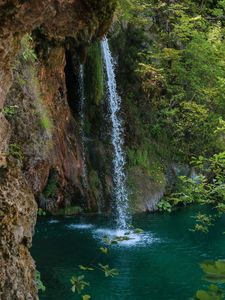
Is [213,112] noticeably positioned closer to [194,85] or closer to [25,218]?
[194,85]

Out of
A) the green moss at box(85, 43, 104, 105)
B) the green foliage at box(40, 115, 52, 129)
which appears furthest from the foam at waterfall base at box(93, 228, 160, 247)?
the green moss at box(85, 43, 104, 105)

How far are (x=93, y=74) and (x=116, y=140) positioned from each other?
2.71 meters

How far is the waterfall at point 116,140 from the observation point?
51.4 ft

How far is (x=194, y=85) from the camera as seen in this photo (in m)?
17.5

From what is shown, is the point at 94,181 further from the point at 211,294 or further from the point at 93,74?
the point at 211,294

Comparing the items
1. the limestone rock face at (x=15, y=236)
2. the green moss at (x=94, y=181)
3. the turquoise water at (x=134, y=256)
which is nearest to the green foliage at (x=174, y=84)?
the green moss at (x=94, y=181)

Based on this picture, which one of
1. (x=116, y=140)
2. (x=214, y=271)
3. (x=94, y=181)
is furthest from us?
(x=116, y=140)

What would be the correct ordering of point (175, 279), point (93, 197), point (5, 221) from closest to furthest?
point (5, 221) → point (175, 279) → point (93, 197)

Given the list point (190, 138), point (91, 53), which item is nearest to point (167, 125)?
point (190, 138)

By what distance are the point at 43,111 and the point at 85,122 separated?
499 cm

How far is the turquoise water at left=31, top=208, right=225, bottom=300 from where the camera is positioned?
8.73m

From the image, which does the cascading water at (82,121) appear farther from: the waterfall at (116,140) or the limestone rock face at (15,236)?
the limestone rock face at (15,236)

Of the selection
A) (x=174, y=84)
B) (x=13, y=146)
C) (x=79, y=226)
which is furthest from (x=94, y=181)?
(x=13, y=146)

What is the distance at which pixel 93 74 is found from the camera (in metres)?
15.6
